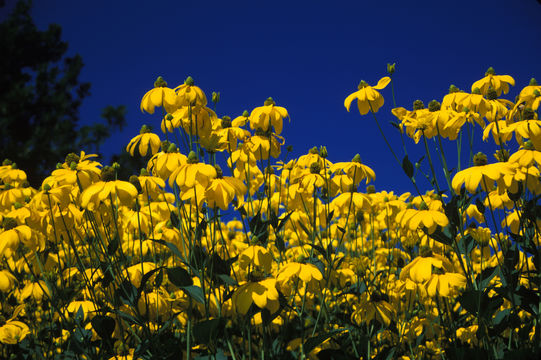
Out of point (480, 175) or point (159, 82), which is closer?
point (480, 175)

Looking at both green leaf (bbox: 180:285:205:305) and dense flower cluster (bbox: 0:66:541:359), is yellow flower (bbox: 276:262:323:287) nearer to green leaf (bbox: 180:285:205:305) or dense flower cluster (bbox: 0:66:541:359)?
dense flower cluster (bbox: 0:66:541:359)

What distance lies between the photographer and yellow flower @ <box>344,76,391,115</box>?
9.49ft

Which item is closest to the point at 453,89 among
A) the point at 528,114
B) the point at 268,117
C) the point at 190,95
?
the point at 528,114

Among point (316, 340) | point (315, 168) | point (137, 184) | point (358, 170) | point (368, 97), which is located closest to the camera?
point (316, 340)

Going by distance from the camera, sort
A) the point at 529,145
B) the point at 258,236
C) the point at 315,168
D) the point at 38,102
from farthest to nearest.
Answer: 1. the point at 38,102
2. the point at 315,168
3. the point at 529,145
4. the point at 258,236

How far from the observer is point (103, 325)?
8.07 feet

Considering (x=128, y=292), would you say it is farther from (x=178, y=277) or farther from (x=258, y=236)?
(x=258, y=236)

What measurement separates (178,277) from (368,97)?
5.05 feet

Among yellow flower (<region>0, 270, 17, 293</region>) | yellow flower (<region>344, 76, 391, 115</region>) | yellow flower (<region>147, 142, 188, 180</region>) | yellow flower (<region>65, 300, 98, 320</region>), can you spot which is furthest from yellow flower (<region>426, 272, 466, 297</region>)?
yellow flower (<region>0, 270, 17, 293</region>)

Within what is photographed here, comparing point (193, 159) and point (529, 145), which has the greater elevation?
point (529, 145)

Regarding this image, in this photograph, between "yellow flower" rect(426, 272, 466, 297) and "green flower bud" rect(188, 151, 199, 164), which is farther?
"yellow flower" rect(426, 272, 466, 297)

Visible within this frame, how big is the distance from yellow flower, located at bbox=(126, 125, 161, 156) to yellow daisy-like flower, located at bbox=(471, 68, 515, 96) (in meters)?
1.94

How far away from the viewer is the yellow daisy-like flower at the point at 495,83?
9.55 feet

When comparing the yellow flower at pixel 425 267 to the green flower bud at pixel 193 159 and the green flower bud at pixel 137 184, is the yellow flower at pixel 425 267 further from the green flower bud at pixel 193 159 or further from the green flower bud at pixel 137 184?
the green flower bud at pixel 137 184
